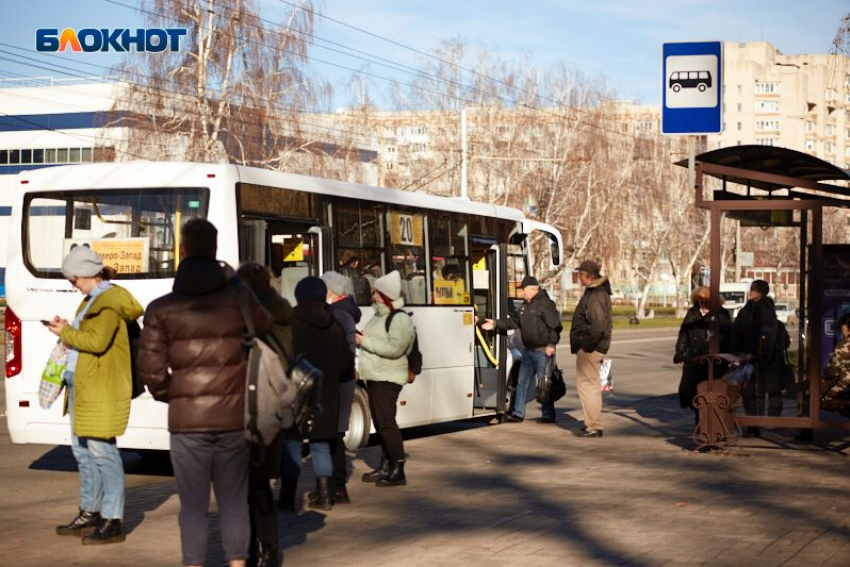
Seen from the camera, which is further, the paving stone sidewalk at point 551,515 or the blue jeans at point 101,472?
the blue jeans at point 101,472

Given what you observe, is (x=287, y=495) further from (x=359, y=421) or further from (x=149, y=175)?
(x=359, y=421)

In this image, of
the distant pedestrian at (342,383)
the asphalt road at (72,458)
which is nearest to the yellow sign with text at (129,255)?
the asphalt road at (72,458)

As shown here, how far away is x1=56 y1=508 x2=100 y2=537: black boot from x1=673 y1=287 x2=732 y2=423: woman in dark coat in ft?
23.9

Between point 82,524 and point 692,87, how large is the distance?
8381 millimetres

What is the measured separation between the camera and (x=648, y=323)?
232ft

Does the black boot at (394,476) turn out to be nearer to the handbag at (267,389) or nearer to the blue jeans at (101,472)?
the blue jeans at (101,472)

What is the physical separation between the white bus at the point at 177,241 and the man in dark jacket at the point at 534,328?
128 cm

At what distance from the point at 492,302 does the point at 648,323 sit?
54.0 metres

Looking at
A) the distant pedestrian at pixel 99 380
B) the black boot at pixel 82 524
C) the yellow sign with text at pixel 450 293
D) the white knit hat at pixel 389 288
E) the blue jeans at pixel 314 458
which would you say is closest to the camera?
the distant pedestrian at pixel 99 380

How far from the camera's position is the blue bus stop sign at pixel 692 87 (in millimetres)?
13945

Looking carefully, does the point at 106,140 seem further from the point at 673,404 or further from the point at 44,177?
the point at 44,177

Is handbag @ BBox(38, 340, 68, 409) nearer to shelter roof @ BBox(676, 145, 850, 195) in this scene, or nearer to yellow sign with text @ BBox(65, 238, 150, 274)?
yellow sign with text @ BBox(65, 238, 150, 274)

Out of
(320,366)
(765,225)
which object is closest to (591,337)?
(765,225)

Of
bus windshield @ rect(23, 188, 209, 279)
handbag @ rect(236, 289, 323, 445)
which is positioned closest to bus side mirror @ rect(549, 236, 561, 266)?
bus windshield @ rect(23, 188, 209, 279)
